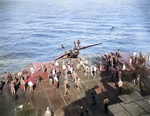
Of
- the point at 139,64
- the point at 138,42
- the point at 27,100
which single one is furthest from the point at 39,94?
the point at 138,42

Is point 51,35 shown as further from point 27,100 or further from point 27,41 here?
point 27,100

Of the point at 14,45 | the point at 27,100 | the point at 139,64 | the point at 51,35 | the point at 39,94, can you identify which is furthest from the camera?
the point at 51,35

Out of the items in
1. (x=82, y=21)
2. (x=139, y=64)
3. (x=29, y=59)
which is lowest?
(x=29, y=59)

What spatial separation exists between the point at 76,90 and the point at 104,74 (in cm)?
669

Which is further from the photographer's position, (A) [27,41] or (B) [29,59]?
(A) [27,41]

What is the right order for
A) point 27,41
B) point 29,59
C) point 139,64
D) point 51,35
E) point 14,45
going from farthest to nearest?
1. point 51,35
2. point 27,41
3. point 14,45
4. point 29,59
5. point 139,64

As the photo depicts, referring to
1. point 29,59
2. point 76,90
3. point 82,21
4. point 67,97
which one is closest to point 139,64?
point 76,90

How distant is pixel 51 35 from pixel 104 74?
63467 mm

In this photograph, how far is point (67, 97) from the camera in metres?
19.4

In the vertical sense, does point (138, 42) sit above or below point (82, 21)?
below

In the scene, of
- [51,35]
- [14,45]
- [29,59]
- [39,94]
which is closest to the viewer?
[39,94]

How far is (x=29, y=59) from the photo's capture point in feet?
180

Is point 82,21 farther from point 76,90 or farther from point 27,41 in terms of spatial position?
point 76,90

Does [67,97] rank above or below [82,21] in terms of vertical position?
below
